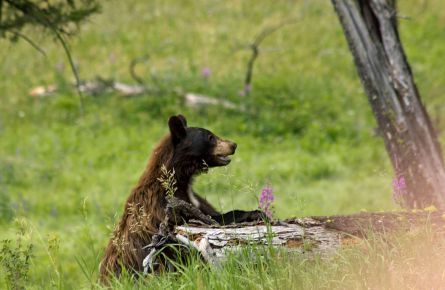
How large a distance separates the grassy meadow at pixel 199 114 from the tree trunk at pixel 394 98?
1.89 ft

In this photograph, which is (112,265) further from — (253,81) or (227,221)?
(253,81)

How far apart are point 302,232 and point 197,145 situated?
186 cm

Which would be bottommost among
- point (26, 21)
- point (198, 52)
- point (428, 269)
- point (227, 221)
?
point (428, 269)

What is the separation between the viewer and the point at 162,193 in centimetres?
674

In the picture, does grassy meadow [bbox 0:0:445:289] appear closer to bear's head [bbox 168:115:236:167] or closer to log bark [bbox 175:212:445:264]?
bear's head [bbox 168:115:236:167]

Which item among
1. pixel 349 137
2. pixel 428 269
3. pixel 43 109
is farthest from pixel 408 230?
pixel 43 109

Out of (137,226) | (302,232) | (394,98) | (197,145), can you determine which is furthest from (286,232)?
(394,98)

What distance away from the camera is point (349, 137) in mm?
17750

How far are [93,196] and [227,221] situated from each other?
837 centimetres

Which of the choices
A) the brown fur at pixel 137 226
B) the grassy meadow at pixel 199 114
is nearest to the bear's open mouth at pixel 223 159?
the grassy meadow at pixel 199 114

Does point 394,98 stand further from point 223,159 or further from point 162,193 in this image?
point 162,193

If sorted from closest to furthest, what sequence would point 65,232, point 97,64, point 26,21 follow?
1. point 26,21
2. point 65,232
3. point 97,64

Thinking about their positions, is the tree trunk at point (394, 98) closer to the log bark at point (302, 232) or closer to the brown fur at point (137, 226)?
the log bark at point (302, 232)

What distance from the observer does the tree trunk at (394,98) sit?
8430 millimetres
